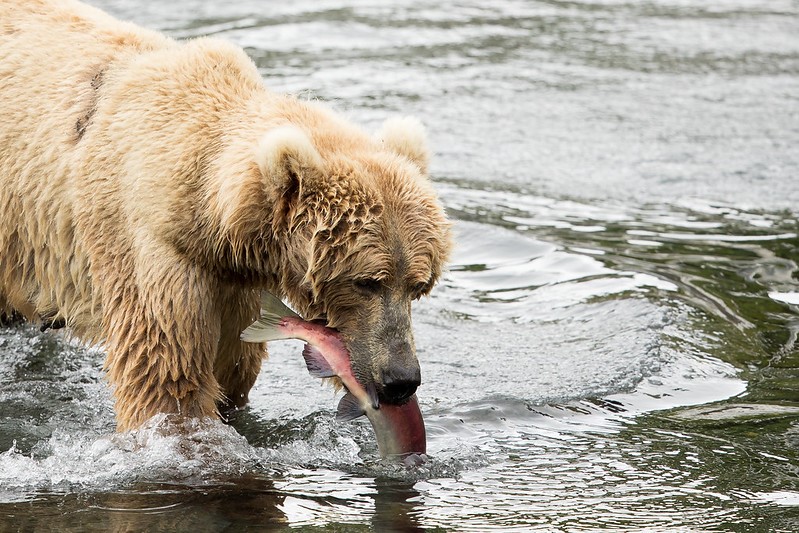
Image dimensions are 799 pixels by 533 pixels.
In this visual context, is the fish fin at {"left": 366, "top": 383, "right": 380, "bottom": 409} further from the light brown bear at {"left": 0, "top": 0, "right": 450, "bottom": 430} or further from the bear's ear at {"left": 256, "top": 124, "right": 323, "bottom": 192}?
the bear's ear at {"left": 256, "top": 124, "right": 323, "bottom": 192}

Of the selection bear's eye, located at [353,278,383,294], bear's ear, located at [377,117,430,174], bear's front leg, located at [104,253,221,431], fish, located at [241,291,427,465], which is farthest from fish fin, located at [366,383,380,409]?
bear's ear, located at [377,117,430,174]

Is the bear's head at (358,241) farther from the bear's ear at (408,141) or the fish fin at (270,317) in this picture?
the bear's ear at (408,141)

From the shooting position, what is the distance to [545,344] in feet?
27.0

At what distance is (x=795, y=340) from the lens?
807cm

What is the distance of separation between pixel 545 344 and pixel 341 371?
295cm

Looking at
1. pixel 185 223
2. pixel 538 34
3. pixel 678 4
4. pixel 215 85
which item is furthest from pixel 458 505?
pixel 678 4

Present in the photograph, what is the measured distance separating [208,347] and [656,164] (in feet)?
24.2

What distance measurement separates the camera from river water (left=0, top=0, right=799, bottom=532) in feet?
18.5

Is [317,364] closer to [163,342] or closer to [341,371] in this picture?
[341,371]

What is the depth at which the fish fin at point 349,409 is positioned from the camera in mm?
5609

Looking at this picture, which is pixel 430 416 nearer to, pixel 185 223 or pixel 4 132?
pixel 185 223

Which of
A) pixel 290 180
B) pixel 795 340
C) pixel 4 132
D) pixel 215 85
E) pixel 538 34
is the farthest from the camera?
pixel 538 34

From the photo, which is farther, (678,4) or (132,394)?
Answer: (678,4)

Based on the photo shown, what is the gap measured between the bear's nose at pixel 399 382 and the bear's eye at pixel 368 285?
36cm
